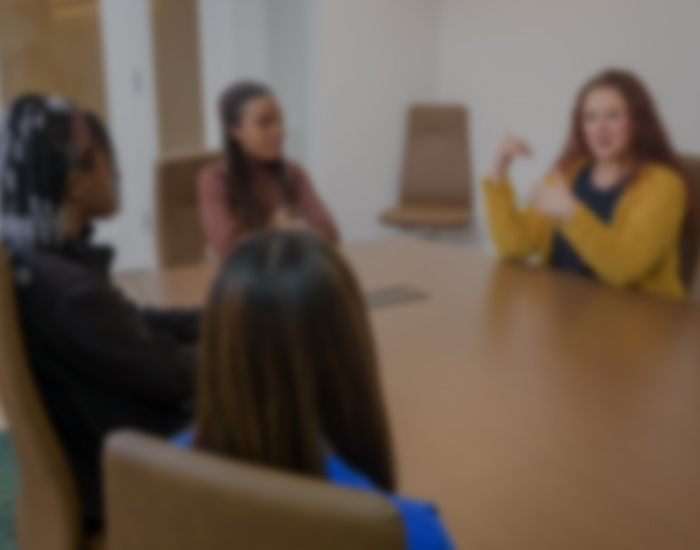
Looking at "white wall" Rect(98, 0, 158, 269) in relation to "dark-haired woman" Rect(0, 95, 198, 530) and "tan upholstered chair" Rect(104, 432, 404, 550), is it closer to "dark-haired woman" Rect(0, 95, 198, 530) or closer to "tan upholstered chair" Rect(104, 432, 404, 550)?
"dark-haired woman" Rect(0, 95, 198, 530)

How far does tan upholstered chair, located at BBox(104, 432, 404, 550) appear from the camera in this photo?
63 cm

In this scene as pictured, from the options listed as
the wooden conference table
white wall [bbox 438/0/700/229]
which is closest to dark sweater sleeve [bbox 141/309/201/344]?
the wooden conference table

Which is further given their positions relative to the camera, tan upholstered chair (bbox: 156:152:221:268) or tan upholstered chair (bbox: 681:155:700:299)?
tan upholstered chair (bbox: 156:152:221:268)

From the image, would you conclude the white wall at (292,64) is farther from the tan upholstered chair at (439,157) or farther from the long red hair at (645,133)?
the long red hair at (645,133)

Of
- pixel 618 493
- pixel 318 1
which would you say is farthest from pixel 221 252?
pixel 318 1

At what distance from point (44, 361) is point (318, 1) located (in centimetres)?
336

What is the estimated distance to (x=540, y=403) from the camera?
4.70 ft

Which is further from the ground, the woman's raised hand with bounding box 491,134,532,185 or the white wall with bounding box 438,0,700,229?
the white wall with bounding box 438,0,700,229

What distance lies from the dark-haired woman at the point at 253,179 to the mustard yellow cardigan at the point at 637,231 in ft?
2.20

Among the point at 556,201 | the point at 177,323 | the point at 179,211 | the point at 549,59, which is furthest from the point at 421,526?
the point at 549,59

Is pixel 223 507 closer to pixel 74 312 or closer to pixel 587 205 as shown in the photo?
pixel 74 312

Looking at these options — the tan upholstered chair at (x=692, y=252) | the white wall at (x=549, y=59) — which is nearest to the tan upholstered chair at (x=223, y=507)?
the tan upholstered chair at (x=692, y=252)

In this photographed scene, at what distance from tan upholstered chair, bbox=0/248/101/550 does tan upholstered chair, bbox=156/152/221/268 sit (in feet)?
4.25

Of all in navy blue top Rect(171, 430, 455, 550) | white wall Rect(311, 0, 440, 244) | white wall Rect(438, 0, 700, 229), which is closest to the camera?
navy blue top Rect(171, 430, 455, 550)
